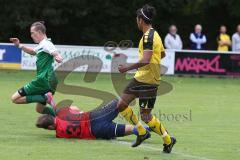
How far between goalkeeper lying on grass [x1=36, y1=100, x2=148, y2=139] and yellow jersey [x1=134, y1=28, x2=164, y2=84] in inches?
39.1

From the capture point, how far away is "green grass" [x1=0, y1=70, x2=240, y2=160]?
10.5m

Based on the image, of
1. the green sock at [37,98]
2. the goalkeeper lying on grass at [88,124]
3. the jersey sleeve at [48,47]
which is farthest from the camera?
the green sock at [37,98]

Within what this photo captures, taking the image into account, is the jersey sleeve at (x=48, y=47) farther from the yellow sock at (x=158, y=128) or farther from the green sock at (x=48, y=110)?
the yellow sock at (x=158, y=128)

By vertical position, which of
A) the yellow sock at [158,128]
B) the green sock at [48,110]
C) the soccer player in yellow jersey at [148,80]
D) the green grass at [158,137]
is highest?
the soccer player in yellow jersey at [148,80]

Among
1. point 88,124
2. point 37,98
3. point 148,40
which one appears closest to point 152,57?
point 148,40

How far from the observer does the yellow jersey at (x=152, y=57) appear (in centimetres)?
1057

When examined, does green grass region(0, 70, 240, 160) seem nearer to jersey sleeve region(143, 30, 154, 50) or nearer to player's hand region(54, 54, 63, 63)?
player's hand region(54, 54, 63, 63)

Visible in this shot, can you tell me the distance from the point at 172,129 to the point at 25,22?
66.3 ft

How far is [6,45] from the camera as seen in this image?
25875mm

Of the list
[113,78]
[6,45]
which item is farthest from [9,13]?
[113,78]

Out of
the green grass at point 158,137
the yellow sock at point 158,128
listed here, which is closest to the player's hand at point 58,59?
the green grass at point 158,137

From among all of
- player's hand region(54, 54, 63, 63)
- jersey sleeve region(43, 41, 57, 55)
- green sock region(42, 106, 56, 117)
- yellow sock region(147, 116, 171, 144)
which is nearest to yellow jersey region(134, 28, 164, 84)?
yellow sock region(147, 116, 171, 144)

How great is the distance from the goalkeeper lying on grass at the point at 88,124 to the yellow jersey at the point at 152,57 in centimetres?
99

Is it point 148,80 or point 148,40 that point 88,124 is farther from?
point 148,40
